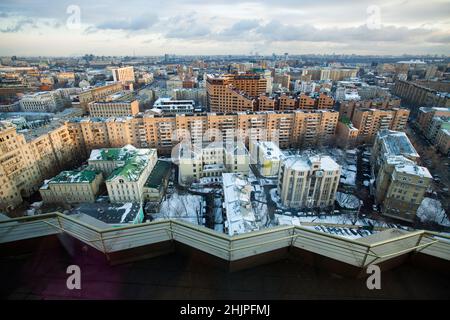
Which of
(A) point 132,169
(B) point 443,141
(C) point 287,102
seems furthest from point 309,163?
(B) point 443,141

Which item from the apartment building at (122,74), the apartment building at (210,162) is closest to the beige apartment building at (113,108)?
the apartment building at (210,162)

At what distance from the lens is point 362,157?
23.5 meters

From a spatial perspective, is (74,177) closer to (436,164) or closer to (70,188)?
(70,188)

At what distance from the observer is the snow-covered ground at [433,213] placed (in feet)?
47.2

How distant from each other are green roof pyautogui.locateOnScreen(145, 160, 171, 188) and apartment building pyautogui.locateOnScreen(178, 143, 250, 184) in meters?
1.39

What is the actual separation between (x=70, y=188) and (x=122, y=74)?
175ft

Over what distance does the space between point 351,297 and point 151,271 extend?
96.6 inches

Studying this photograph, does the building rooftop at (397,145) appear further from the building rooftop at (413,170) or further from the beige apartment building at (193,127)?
the beige apartment building at (193,127)

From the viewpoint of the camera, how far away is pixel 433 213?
48.9ft

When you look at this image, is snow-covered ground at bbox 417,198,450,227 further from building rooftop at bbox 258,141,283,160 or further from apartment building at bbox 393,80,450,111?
apartment building at bbox 393,80,450,111

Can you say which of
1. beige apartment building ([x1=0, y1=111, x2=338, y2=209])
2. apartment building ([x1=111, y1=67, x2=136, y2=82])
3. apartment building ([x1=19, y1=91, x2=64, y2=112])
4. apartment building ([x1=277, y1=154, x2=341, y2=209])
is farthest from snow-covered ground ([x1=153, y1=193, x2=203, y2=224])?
apartment building ([x1=111, y1=67, x2=136, y2=82])
